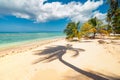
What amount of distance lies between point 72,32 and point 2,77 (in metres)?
20.9

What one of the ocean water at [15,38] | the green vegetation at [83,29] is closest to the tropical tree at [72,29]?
the green vegetation at [83,29]

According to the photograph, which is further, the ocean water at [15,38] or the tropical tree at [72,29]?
the ocean water at [15,38]

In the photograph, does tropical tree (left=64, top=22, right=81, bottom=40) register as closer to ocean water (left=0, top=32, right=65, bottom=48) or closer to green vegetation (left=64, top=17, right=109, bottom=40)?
green vegetation (left=64, top=17, right=109, bottom=40)

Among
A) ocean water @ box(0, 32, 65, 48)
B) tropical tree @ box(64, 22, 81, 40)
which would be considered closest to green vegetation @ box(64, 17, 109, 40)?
tropical tree @ box(64, 22, 81, 40)

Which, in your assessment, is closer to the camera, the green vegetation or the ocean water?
the green vegetation

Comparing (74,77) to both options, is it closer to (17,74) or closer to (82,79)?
(82,79)

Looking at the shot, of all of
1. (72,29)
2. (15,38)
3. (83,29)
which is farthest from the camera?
(15,38)

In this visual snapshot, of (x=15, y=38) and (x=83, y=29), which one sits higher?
(x=83, y=29)

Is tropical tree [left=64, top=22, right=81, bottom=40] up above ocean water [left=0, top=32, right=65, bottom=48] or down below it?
above

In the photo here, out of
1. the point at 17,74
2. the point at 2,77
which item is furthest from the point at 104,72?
the point at 2,77

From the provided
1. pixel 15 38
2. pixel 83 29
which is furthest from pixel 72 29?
pixel 15 38

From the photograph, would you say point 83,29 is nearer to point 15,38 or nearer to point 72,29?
point 72,29

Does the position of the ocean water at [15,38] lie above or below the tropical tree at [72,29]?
below

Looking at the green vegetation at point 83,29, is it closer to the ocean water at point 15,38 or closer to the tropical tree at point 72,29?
the tropical tree at point 72,29
